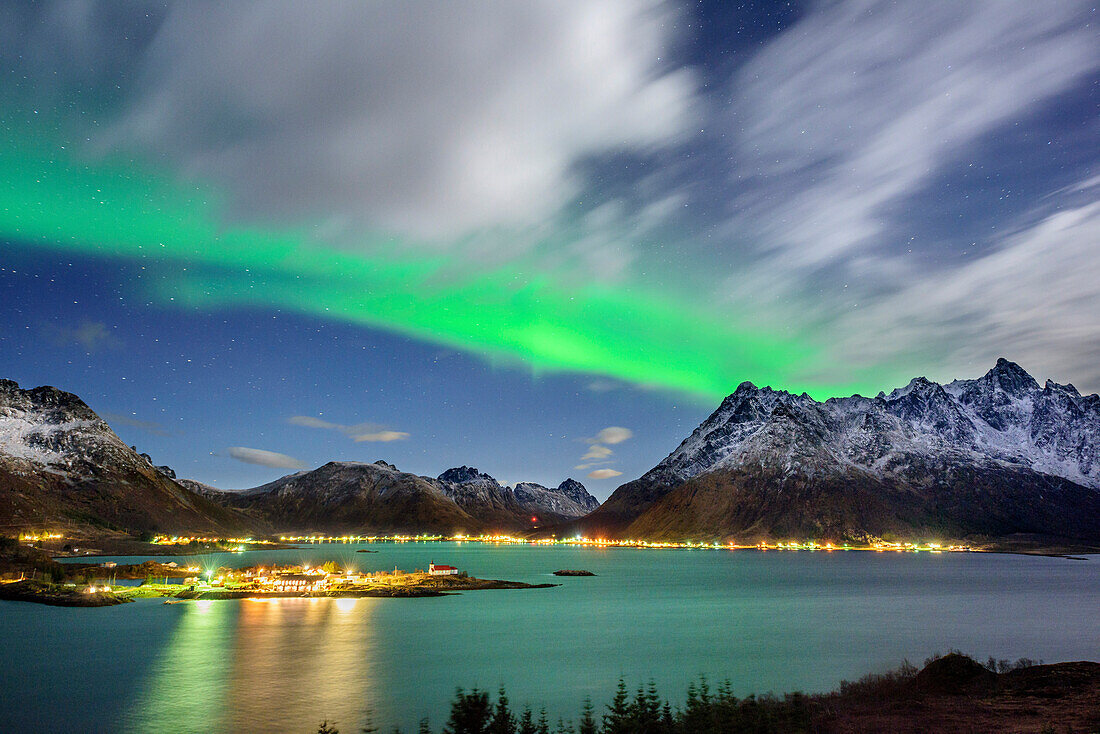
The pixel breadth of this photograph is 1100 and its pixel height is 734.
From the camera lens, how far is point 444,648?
260 feet

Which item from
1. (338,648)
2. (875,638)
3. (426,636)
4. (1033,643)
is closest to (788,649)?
(875,638)

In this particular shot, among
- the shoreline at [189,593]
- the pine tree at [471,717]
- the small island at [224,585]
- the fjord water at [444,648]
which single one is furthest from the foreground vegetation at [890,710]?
the small island at [224,585]

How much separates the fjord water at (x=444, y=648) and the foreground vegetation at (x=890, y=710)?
10.2 metres

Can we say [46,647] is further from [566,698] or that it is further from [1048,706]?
[1048,706]

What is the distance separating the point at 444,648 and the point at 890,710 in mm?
51121

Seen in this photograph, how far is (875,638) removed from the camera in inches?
3337

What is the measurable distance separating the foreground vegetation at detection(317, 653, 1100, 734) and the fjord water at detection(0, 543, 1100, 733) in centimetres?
1022

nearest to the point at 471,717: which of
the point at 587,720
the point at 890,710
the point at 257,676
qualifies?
the point at 587,720

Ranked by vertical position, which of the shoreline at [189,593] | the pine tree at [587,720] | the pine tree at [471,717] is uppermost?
the pine tree at [471,717]

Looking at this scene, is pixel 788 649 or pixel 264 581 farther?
pixel 264 581

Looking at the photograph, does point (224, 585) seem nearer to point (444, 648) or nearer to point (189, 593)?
point (189, 593)

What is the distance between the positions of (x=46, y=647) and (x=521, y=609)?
2646 inches

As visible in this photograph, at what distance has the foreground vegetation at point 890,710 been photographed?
38.3 meters

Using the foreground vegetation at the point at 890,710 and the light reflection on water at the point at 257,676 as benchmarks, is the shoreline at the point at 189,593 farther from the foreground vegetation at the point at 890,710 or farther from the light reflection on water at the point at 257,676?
the foreground vegetation at the point at 890,710
